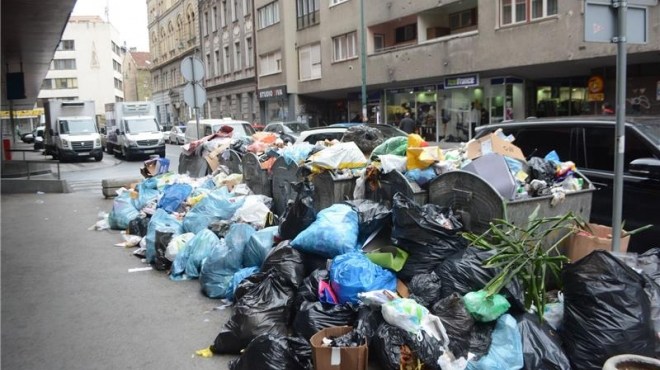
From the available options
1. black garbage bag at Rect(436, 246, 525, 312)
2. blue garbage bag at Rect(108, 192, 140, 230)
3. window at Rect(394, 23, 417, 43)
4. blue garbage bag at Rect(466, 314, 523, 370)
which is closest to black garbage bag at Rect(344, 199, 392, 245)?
black garbage bag at Rect(436, 246, 525, 312)

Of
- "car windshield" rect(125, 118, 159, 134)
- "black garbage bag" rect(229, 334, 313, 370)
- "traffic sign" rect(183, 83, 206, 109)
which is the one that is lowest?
"black garbage bag" rect(229, 334, 313, 370)

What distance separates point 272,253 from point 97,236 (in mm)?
4853

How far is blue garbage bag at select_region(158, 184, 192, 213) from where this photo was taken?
881 centimetres

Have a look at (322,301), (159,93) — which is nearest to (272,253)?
(322,301)

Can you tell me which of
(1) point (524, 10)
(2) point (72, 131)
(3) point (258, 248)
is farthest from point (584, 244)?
(2) point (72, 131)

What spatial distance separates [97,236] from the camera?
8.95m

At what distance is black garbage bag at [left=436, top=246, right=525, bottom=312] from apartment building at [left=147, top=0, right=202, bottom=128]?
5273 centimetres

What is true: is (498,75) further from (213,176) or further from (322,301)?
(322,301)

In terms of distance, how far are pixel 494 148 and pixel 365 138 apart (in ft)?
7.67

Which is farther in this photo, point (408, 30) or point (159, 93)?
point (159, 93)

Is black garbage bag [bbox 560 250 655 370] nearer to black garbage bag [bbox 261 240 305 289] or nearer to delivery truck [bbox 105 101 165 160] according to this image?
black garbage bag [bbox 261 240 305 289]

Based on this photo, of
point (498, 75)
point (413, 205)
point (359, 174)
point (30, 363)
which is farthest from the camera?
point (498, 75)

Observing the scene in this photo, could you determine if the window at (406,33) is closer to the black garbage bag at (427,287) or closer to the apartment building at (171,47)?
the black garbage bag at (427,287)

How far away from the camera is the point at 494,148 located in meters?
5.51
